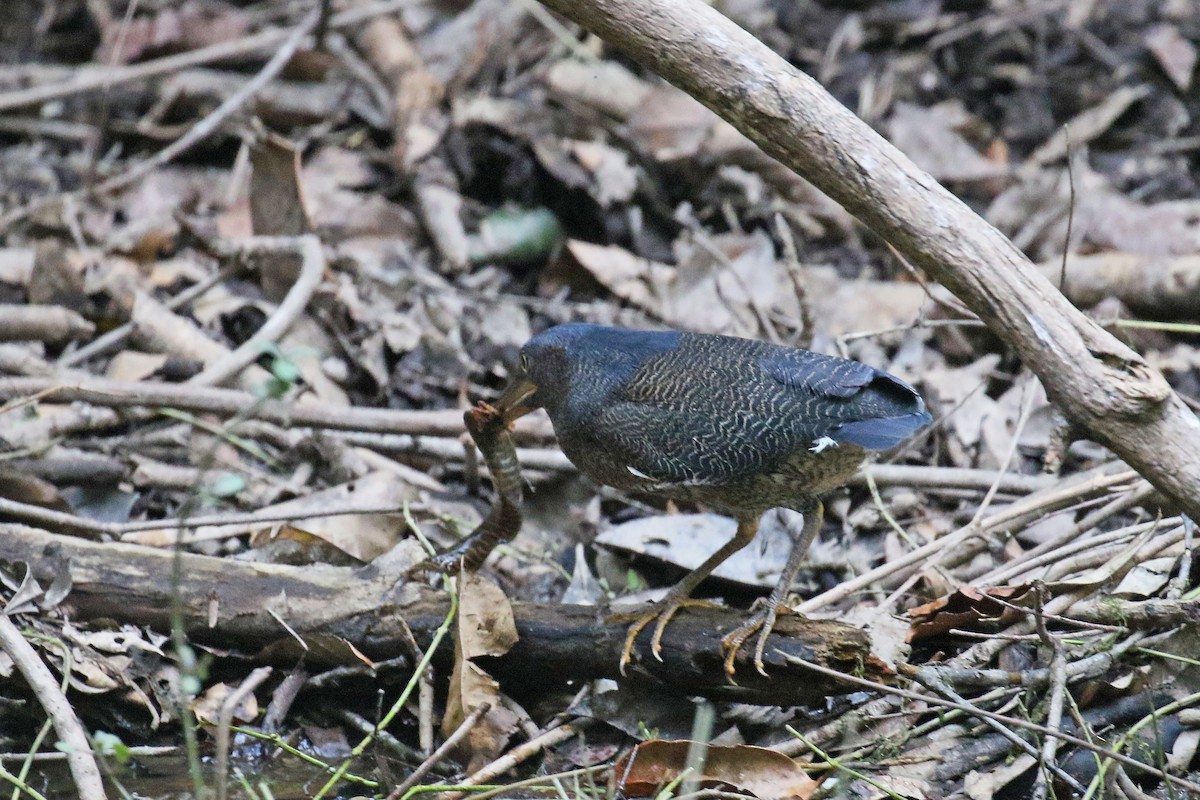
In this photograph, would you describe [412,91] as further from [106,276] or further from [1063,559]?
[1063,559]

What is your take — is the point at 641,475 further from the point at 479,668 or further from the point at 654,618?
the point at 479,668

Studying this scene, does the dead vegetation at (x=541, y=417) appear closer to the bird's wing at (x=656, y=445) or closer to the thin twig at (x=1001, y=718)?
the thin twig at (x=1001, y=718)

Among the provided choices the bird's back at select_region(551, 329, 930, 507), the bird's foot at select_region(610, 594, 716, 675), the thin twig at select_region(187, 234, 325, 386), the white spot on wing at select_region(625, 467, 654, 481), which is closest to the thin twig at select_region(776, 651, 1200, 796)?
the bird's foot at select_region(610, 594, 716, 675)

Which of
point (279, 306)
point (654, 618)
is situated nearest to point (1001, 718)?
point (654, 618)

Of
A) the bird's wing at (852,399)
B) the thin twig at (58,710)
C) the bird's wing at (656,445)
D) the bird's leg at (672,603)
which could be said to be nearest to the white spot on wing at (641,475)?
the bird's wing at (656,445)

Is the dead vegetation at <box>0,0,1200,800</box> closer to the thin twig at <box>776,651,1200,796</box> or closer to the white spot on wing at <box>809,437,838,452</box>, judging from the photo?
the thin twig at <box>776,651,1200,796</box>

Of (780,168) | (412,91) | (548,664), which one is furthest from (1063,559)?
(412,91)
